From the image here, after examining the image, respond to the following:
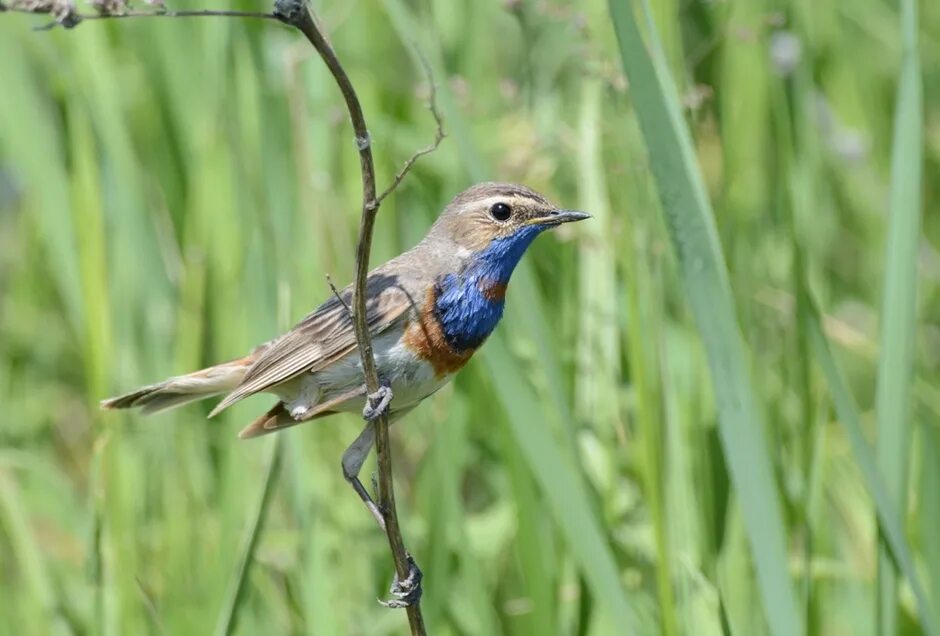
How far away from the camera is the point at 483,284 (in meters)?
2.78

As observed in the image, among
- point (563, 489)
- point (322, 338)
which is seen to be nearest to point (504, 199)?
point (322, 338)

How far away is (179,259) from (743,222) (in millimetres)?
1686

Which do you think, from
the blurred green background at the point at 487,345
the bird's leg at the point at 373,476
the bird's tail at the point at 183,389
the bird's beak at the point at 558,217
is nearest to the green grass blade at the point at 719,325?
the blurred green background at the point at 487,345

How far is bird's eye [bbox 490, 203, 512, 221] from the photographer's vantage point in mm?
2787

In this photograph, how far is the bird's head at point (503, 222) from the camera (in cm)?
278

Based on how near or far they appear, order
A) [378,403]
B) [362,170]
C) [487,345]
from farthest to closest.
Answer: [487,345] < [378,403] < [362,170]

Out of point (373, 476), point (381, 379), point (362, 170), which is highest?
point (362, 170)

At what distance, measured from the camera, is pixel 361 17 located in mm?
4492

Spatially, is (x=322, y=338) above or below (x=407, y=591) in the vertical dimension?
above

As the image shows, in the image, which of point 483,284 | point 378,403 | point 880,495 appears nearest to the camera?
point 378,403

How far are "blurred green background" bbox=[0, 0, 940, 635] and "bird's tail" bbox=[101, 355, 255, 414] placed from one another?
13 centimetres

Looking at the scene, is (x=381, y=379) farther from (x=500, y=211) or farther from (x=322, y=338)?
(x=500, y=211)

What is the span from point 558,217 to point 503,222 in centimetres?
14

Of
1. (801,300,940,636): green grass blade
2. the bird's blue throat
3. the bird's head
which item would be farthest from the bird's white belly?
(801,300,940,636): green grass blade
